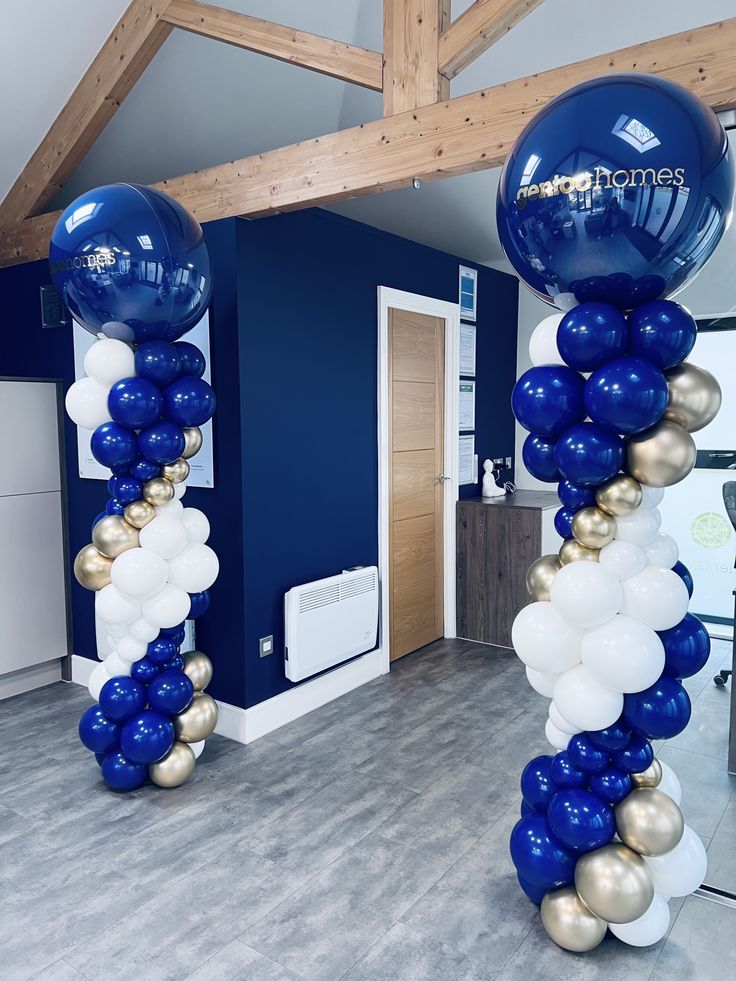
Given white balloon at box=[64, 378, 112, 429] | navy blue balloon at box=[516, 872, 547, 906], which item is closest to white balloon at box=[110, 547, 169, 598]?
white balloon at box=[64, 378, 112, 429]

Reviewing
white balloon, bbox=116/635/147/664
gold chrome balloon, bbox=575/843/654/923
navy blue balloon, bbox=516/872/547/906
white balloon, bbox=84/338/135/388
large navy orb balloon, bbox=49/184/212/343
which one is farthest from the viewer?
white balloon, bbox=116/635/147/664

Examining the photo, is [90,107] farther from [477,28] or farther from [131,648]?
[131,648]

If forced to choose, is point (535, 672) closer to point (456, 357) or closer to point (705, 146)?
point (705, 146)

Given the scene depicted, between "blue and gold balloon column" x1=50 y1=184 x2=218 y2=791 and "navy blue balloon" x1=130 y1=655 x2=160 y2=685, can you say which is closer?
"blue and gold balloon column" x1=50 y1=184 x2=218 y2=791

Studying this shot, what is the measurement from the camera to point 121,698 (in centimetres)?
282

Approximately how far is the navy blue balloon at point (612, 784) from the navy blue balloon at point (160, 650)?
64.8 inches

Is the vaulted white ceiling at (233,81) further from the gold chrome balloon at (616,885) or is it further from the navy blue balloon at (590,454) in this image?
the gold chrome balloon at (616,885)

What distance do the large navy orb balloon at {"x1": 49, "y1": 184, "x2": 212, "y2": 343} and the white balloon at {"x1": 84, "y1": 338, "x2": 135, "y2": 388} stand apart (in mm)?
62

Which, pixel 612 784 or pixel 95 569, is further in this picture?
pixel 95 569

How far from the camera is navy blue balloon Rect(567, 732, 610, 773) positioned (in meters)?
2.03

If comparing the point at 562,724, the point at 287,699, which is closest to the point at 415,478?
the point at 287,699

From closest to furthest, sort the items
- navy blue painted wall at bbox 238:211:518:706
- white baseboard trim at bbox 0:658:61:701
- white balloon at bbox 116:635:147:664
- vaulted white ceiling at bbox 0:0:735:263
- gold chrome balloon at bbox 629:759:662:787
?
1. gold chrome balloon at bbox 629:759:662:787
2. white balloon at bbox 116:635:147:664
3. vaulted white ceiling at bbox 0:0:735:263
4. navy blue painted wall at bbox 238:211:518:706
5. white baseboard trim at bbox 0:658:61:701

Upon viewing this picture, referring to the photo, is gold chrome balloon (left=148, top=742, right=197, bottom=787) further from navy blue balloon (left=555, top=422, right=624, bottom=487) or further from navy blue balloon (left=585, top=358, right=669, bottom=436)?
navy blue balloon (left=585, top=358, right=669, bottom=436)

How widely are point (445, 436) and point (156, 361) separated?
2416mm
